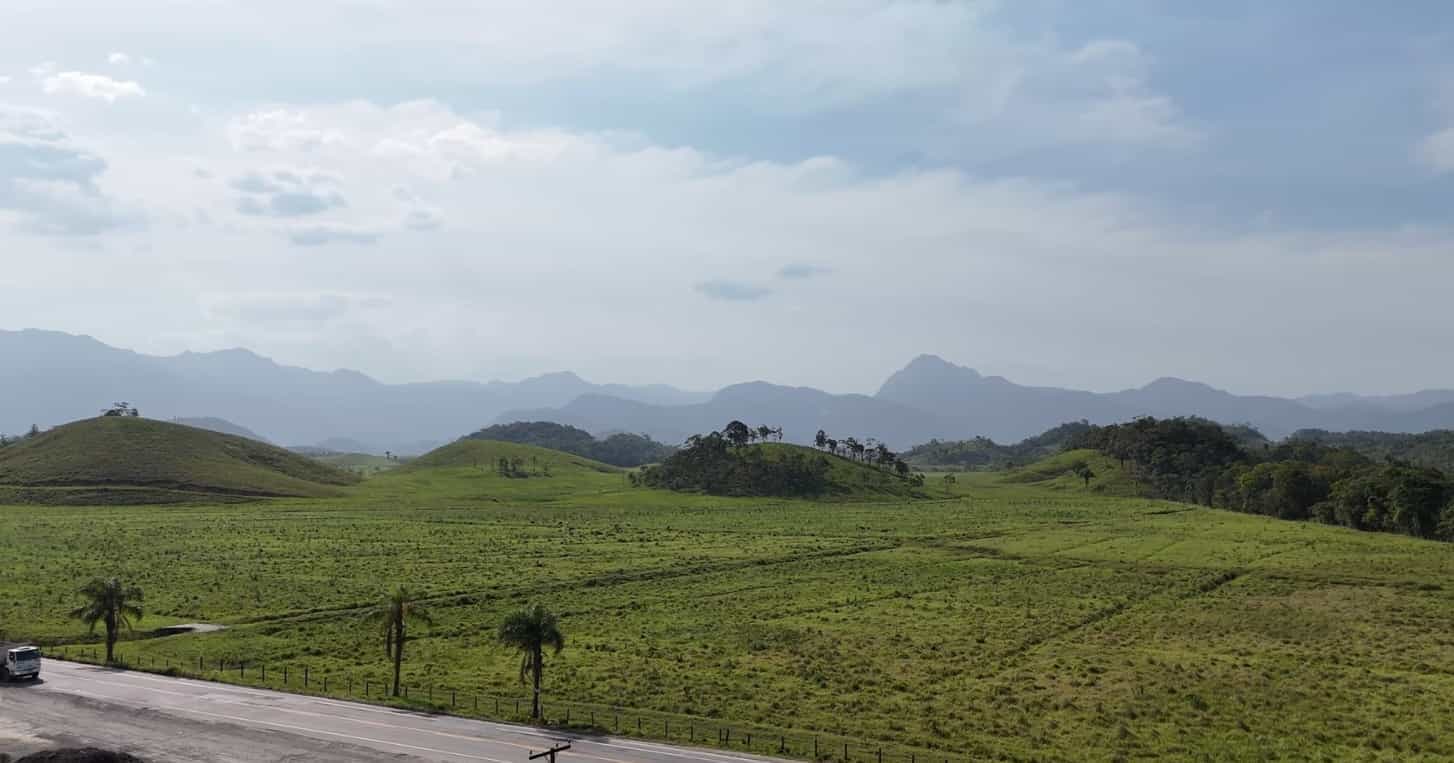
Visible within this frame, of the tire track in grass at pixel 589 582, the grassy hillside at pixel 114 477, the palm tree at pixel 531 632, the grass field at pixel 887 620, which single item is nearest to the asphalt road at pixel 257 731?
the palm tree at pixel 531 632

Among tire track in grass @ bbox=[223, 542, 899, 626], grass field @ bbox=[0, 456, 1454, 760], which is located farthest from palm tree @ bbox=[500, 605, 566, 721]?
tire track in grass @ bbox=[223, 542, 899, 626]

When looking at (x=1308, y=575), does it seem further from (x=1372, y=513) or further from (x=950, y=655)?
(x=1372, y=513)

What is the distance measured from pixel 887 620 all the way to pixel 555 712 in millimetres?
31266

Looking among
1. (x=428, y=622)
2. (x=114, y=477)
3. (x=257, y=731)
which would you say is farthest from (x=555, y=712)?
(x=114, y=477)

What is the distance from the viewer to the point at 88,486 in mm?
172125

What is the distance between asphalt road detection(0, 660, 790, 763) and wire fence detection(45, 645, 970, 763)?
3.48 feet

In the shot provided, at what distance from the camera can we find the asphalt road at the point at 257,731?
117ft

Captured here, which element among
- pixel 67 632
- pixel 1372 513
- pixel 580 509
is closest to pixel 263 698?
pixel 67 632

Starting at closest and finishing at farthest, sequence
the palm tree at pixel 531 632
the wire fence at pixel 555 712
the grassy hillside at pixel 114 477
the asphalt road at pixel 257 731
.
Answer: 1. the asphalt road at pixel 257 731
2. the wire fence at pixel 555 712
3. the palm tree at pixel 531 632
4. the grassy hillside at pixel 114 477

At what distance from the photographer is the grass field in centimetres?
4359

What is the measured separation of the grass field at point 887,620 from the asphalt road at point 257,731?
253 inches

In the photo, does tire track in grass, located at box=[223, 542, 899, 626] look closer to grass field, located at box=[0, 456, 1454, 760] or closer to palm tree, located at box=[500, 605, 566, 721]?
grass field, located at box=[0, 456, 1454, 760]

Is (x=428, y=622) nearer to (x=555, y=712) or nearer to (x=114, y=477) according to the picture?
(x=555, y=712)

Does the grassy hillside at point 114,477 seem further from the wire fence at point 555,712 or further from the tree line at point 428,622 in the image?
the wire fence at point 555,712
